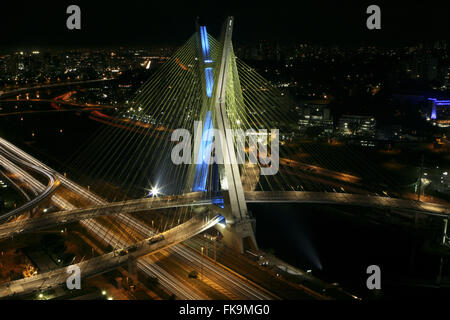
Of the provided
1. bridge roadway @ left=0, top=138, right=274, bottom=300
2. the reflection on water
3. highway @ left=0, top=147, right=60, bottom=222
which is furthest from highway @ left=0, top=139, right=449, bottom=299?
the reflection on water

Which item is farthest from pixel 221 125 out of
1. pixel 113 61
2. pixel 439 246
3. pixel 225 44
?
pixel 113 61

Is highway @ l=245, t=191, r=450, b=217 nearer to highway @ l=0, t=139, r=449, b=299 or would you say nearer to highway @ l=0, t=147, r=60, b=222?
highway @ l=0, t=139, r=449, b=299

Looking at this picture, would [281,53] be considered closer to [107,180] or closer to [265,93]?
[265,93]

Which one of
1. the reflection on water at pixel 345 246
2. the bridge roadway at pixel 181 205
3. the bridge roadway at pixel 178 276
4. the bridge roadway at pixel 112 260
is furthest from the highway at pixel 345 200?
the bridge roadway at pixel 178 276

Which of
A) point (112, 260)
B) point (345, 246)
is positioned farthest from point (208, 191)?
point (345, 246)

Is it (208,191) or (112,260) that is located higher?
(208,191)

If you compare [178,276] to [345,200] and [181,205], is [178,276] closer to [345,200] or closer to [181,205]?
[181,205]

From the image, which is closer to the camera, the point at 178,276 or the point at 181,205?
the point at 178,276

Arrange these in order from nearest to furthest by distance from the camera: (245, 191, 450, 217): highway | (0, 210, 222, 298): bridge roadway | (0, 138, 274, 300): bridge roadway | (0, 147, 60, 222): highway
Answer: (0, 210, 222, 298): bridge roadway
(0, 138, 274, 300): bridge roadway
(0, 147, 60, 222): highway
(245, 191, 450, 217): highway

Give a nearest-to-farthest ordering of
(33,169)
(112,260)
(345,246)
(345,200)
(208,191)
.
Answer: (112,260) → (208,191) → (345,200) → (345,246) → (33,169)
